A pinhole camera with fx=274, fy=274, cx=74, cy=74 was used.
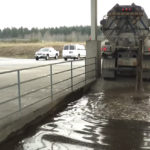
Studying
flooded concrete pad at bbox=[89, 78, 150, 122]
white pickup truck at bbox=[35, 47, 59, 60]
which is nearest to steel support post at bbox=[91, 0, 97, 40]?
flooded concrete pad at bbox=[89, 78, 150, 122]

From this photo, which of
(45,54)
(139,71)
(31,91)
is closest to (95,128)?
(31,91)

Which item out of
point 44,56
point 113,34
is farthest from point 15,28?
point 113,34

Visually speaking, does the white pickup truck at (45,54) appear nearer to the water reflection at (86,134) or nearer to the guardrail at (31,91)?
the guardrail at (31,91)

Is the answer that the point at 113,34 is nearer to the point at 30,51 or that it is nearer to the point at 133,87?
the point at 133,87

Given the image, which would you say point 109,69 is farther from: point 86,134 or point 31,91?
point 86,134

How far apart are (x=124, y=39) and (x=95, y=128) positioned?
8.09 meters

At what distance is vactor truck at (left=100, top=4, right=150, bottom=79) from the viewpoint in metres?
13.1

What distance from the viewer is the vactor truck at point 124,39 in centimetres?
1313

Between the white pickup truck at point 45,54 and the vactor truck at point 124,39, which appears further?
the white pickup truck at point 45,54

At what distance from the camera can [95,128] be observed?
6387 millimetres

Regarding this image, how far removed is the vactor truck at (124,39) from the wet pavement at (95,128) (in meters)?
3.50

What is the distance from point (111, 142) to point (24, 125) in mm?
2010

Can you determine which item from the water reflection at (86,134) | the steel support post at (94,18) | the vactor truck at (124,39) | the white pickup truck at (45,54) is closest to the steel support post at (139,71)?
the vactor truck at (124,39)

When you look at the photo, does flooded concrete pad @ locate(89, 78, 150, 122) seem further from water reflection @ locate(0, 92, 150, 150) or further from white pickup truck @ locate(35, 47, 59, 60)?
white pickup truck @ locate(35, 47, 59, 60)
